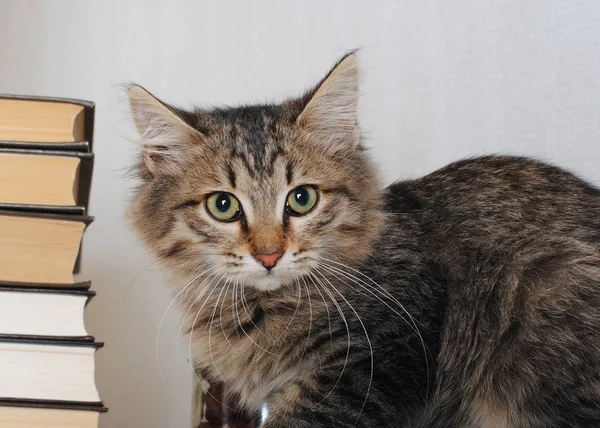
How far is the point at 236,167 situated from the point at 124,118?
0.49 meters

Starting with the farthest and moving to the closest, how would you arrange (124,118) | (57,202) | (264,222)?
(124,118) < (264,222) < (57,202)

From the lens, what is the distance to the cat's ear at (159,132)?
1317 mm

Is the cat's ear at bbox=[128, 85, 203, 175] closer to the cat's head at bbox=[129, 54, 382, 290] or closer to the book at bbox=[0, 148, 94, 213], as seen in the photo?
the cat's head at bbox=[129, 54, 382, 290]

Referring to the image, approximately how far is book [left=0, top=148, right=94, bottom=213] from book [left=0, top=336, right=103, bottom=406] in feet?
0.66

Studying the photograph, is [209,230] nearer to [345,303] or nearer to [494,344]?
[345,303]

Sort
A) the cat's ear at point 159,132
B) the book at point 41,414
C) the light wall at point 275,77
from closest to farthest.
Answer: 1. the book at point 41,414
2. the cat's ear at point 159,132
3. the light wall at point 275,77

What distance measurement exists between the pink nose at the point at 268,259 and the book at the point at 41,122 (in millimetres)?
329

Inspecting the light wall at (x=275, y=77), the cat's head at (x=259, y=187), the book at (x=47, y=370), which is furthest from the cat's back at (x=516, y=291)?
the book at (x=47, y=370)

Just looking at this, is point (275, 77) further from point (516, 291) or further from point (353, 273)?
point (516, 291)

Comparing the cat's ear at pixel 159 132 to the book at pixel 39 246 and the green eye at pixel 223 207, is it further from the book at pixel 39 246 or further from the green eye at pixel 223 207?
the book at pixel 39 246

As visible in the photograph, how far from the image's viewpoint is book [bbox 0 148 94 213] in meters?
1.05

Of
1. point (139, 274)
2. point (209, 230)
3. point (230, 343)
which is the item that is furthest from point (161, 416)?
point (209, 230)

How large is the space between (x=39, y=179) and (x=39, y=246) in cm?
10

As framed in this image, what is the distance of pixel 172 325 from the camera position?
1.78 meters
